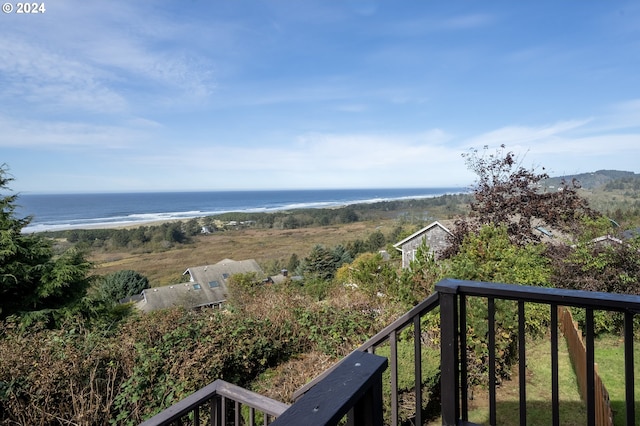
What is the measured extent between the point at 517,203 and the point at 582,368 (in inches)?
250

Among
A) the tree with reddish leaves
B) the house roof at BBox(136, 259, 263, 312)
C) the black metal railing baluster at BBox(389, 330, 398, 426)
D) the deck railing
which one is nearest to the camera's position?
the deck railing

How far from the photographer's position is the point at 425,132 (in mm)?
18859

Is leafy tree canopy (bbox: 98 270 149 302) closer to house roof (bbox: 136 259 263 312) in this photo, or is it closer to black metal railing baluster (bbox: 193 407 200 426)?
house roof (bbox: 136 259 263 312)

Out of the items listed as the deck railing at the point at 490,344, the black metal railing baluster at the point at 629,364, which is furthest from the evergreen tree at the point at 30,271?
the black metal railing baluster at the point at 629,364

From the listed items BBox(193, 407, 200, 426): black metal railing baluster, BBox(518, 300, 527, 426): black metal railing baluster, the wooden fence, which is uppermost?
BBox(518, 300, 527, 426): black metal railing baluster

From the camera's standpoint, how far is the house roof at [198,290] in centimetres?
1719

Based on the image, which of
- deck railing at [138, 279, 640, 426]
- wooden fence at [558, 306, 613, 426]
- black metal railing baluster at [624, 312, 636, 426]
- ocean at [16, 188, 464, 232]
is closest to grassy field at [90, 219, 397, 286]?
ocean at [16, 188, 464, 232]

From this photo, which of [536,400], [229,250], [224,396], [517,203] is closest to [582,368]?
[536,400]

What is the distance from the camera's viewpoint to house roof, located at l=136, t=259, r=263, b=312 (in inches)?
677

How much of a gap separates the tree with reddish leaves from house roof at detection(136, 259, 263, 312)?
41.6 ft

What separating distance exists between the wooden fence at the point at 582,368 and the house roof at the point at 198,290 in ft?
46.9

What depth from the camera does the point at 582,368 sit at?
13.0 ft

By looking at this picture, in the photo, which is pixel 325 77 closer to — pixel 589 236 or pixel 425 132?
pixel 425 132

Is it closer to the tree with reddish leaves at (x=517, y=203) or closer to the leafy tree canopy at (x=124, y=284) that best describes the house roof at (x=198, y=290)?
the leafy tree canopy at (x=124, y=284)
